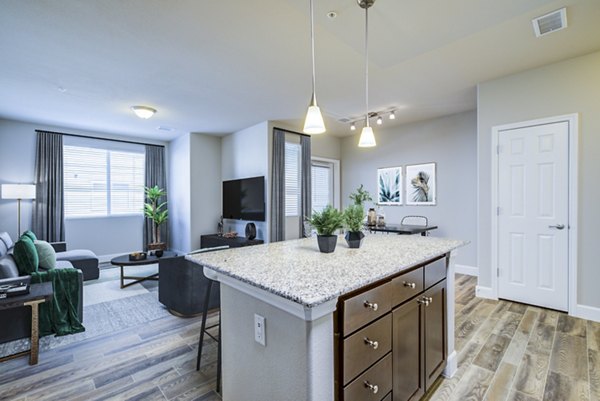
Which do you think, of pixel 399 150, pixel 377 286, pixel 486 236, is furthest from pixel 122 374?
pixel 399 150

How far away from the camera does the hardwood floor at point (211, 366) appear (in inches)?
75.5

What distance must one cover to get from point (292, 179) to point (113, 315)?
357cm

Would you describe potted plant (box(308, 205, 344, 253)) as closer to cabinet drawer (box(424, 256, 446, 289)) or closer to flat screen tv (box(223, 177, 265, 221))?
cabinet drawer (box(424, 256, 446, 289))

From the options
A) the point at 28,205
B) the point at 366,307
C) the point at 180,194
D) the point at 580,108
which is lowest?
the point at 366,307

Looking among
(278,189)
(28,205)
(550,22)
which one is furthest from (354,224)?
(28,205)

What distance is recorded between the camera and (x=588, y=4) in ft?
7.11

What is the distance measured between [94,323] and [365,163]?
532cm

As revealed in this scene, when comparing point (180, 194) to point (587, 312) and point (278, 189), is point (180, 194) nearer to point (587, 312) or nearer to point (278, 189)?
point (278, 189)

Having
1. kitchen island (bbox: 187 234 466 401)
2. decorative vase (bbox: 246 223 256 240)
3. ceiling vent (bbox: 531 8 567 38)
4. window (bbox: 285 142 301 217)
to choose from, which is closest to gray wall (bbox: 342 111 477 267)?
window (bbox: 285 142 301 217)

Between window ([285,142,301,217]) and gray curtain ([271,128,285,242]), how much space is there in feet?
0.85

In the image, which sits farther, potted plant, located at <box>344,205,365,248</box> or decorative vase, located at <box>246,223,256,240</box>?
decorative vase, located at <box>246,223,256,240</box>

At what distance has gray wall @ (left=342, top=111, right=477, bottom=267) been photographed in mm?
4746

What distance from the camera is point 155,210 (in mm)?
6258

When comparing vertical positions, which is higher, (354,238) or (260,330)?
(354,238)
